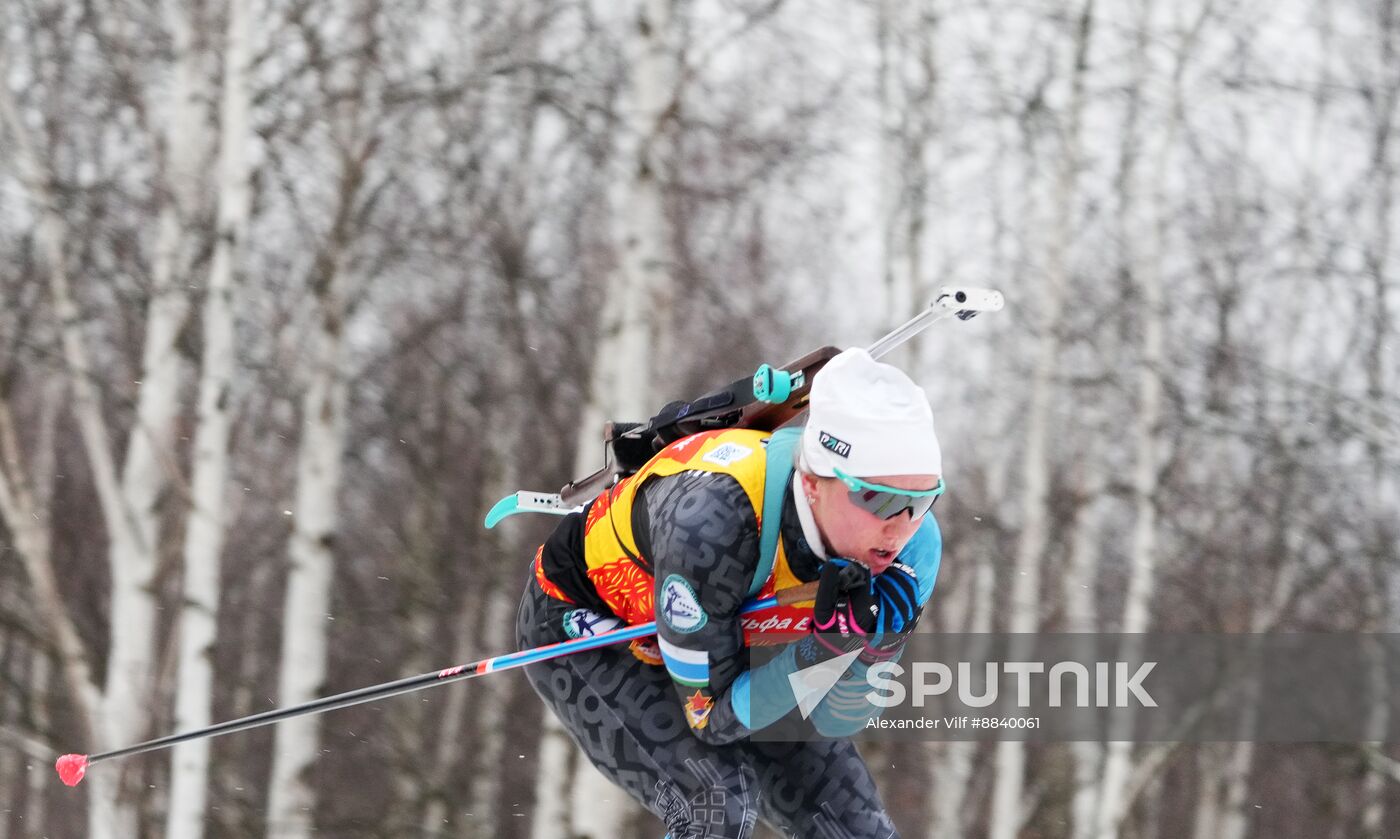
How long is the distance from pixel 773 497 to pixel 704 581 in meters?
0.24

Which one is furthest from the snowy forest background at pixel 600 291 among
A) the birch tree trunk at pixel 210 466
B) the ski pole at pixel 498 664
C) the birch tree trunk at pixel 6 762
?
the ski pole at pixel 498 664

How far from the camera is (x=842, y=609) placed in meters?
3.07

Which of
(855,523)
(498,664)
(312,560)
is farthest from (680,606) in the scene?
(312,560)

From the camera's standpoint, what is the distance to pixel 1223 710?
15516 mm

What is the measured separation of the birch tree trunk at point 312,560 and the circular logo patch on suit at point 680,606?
627 cm

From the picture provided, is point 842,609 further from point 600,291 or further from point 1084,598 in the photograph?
point 600,291

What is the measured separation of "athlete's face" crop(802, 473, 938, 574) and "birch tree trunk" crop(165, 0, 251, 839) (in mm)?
5764

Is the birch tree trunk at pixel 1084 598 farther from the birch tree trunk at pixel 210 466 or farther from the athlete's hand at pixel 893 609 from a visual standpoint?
the athlete's hand at pixel 893 609

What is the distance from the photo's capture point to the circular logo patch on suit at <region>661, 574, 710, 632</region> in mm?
2975

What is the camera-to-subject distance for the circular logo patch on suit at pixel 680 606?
2.97 m

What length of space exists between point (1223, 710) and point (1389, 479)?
448cm

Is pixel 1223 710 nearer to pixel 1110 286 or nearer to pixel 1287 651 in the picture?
pixel 1287 651

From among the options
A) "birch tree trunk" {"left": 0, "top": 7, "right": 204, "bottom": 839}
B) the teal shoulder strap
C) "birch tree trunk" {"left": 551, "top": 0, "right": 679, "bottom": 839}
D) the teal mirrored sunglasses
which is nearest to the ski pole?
the teal shoulder strap

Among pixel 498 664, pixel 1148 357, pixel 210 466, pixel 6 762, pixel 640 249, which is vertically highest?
pixel 640 249
